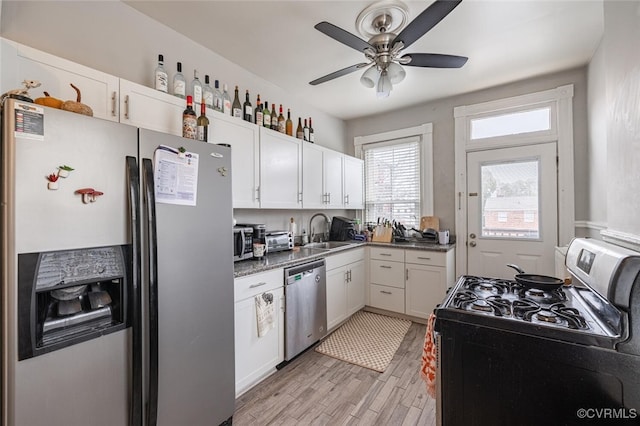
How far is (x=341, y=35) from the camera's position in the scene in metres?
1.69

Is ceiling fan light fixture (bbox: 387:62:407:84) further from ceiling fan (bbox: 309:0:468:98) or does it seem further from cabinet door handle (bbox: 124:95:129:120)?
cabinet door handle (bbox: 124:95:129:120)

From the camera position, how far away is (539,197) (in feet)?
9.62

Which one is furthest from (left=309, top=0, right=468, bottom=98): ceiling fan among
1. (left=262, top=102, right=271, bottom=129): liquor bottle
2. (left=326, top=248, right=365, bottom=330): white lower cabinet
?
(left=326, top=248, right=365, bottom=330): white lower cabinet

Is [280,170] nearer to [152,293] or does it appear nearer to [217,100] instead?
[217,100]

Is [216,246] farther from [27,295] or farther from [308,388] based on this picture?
[308,388]

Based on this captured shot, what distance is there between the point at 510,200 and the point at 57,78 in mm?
4014

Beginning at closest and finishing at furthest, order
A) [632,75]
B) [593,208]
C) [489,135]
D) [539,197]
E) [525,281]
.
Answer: [632,75] < [525,281] < [593,208] < [539,197] < [489,135]

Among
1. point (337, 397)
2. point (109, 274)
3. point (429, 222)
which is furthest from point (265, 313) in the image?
point (429, 222)

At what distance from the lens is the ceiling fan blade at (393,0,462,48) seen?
4.56 feet

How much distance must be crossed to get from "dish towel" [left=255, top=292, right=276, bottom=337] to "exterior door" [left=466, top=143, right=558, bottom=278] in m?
2.53

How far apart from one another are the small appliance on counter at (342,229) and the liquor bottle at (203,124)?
87.8 inches

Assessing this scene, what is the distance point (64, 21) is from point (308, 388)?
9.69 feet

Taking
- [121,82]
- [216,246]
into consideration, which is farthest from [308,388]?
[121,82]

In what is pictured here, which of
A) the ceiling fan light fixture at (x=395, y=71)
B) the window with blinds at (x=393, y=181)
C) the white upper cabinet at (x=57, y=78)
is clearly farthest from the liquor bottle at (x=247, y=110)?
the window with blinds at (x=393, y=181)
